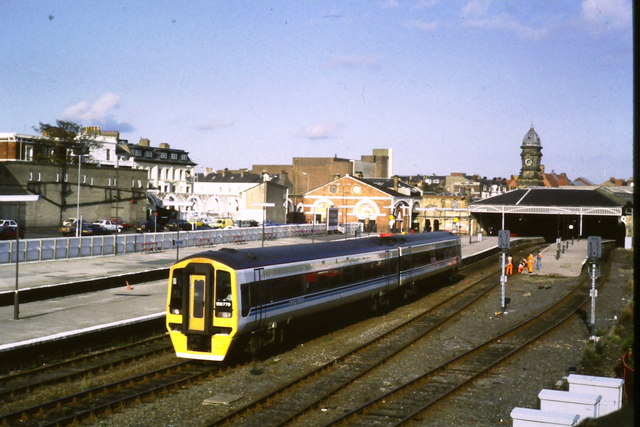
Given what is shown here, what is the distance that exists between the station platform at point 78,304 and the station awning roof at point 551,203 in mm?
30425

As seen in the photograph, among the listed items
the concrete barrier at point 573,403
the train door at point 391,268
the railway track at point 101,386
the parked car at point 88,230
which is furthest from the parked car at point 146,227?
the concrete barrier at point 573,403

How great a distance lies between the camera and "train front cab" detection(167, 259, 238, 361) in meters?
17.4

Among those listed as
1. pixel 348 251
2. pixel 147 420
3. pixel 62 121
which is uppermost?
pixel 62 121

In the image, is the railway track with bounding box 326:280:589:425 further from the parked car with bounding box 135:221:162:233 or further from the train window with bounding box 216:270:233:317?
the parked car with bounding box 135:221:162:233

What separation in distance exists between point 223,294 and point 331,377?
3528mm

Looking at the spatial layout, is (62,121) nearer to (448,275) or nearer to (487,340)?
(448,275)

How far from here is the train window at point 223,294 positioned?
683 inches

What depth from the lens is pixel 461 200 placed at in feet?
314

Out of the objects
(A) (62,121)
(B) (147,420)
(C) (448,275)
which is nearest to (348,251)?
(B) (147,420)

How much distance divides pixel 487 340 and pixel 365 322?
521cm

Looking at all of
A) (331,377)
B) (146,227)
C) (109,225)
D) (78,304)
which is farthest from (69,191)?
(331,377)

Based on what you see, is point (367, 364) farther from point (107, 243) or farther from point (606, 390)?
point (107, 243)

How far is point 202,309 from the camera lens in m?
17.5

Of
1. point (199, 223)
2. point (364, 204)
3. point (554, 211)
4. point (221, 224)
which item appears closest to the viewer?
point (554, 211)
